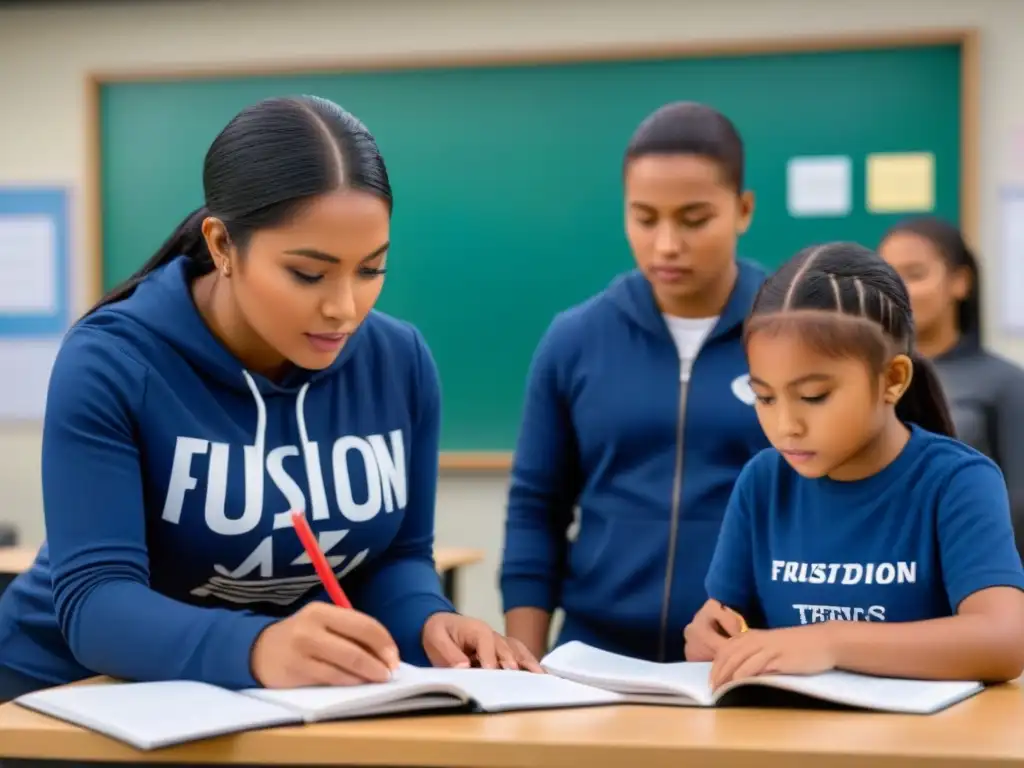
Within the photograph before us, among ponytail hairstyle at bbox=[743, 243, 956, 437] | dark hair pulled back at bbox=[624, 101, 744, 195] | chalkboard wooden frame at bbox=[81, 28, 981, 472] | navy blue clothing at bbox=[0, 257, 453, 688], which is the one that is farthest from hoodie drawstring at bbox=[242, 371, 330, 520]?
chalkboard wooden frame at bbox=[81, 28, 981, 472]

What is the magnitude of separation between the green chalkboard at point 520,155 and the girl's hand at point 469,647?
96.1 inches

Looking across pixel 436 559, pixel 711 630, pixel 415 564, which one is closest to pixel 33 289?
pixel 436 559

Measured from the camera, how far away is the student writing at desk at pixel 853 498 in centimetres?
126

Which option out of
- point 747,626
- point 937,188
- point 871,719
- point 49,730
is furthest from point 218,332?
point 937,188

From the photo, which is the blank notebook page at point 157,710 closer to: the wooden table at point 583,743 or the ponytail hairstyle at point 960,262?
the wooden table at point 583,743

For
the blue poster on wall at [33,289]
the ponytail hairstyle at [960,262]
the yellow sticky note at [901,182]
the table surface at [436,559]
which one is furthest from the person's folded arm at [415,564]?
the blue poster on wall at [33,289]

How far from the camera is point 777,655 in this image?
1.15m

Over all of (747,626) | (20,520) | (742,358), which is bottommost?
(20,520)

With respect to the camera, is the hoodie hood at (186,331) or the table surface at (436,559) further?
the table surface at (436,559)

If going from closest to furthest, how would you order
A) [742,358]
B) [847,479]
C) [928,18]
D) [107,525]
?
[107,525] < [847,479] < [742,358] < [928,18]

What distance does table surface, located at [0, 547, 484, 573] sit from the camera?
2.85 meters

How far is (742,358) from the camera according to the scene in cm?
185

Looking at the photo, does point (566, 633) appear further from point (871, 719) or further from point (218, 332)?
point (871, 719)

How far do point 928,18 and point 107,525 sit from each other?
9.85 feet
